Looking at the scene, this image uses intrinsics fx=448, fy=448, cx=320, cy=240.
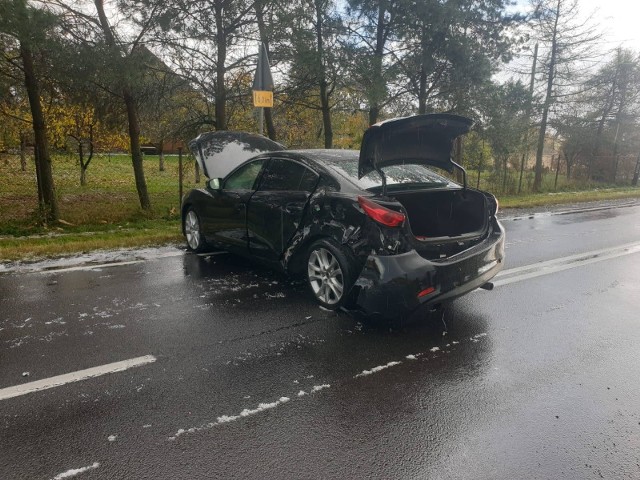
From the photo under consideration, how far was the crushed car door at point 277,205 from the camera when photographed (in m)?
4.59

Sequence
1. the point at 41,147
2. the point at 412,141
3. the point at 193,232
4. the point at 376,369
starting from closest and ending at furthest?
the point at 376,369 < the point at 412,141 < the point at 193,232 < the point at 41,147

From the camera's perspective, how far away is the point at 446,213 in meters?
4.75

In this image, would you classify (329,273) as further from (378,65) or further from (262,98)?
(378,65)

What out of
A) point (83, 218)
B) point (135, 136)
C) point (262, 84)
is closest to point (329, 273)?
point (262, 84)

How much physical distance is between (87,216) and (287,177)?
749 centimetres

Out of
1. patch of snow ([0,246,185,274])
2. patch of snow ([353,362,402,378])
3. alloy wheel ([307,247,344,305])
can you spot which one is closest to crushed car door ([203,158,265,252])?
patch of snow ([0,246,185,274])

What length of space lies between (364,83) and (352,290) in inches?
377

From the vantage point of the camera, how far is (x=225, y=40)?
10773mm

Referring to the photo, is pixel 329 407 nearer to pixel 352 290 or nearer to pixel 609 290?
pixel 352 290

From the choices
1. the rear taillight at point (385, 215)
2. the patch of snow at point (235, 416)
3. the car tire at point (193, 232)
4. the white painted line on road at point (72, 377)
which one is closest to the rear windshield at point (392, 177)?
the rear taillight at point (385, 215)

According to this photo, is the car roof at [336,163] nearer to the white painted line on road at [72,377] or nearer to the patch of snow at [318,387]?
the patch of snow at [318,387]

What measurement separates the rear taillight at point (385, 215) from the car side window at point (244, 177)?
79.5 inches

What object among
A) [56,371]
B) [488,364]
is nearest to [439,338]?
[488,364]

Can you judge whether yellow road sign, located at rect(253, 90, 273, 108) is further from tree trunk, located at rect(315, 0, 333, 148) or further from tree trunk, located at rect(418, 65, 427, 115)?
tree trunk, located at rect(418, 65, 427, 115)
